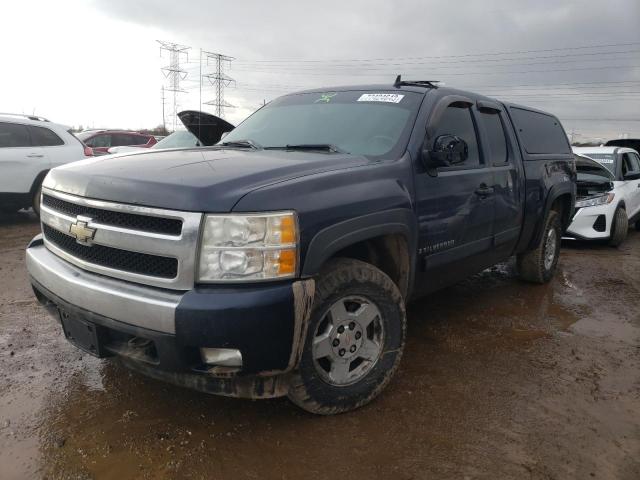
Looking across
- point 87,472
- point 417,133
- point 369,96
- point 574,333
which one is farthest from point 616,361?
point 87,472

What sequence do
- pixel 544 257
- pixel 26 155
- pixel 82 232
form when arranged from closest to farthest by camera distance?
pixel 82 232
pixel 544 257
pixel 26 155

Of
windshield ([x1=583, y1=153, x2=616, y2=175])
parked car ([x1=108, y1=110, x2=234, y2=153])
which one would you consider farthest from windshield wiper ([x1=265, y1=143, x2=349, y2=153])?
windshield ([x1=583, y1=153, x2=616, y2=175])

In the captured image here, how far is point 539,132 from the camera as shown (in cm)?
520

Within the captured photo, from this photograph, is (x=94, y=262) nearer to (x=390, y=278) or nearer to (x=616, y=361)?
(x=390, y=278)

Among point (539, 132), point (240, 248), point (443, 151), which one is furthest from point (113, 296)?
point (539, 132)

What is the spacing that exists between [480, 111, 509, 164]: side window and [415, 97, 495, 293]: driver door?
0.20 m

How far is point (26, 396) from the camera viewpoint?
2924 millimetres

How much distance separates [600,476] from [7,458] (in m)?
2.78

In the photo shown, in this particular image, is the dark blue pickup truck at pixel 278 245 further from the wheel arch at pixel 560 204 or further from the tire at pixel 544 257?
the tire at pixel 544 257

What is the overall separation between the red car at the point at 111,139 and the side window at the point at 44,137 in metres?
4.37

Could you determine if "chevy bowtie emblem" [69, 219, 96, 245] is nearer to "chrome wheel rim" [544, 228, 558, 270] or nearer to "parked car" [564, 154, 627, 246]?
"chrome wheel rim" [544, 228, 558, 270]

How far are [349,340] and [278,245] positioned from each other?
78cm

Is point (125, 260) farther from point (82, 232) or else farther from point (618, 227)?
point (618, 227)

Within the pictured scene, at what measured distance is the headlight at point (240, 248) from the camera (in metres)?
2.22
